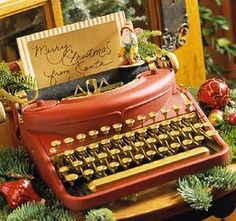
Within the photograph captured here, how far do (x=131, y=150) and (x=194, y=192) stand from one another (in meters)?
0.14

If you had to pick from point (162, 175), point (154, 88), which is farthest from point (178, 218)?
point (154, 88)

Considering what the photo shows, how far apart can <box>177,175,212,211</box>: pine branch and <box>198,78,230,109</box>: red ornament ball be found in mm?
229

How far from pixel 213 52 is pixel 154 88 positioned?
4.92ft

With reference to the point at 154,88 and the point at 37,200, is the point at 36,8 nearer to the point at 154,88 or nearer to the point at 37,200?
the point at 154,88

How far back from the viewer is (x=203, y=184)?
3.13ft

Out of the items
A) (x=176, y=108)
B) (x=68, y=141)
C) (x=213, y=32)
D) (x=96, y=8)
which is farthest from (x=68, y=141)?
(x=213, y=32)

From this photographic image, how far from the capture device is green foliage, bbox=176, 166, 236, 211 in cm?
92

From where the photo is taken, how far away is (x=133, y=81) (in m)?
1.09

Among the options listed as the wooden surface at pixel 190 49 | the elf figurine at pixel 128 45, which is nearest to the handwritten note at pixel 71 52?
the elf figurine at pixel 128 45

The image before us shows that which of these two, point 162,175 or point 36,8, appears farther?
point 36,8

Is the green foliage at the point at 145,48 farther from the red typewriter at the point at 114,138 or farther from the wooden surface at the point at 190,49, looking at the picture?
the wooden surface at the point at 190,49

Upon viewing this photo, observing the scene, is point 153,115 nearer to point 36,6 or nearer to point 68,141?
point 68,141

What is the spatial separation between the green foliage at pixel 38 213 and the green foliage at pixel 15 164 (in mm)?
96

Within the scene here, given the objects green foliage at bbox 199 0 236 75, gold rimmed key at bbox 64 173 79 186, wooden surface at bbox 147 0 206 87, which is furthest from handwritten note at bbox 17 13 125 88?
green foliage at bbox 199 0 236 75
